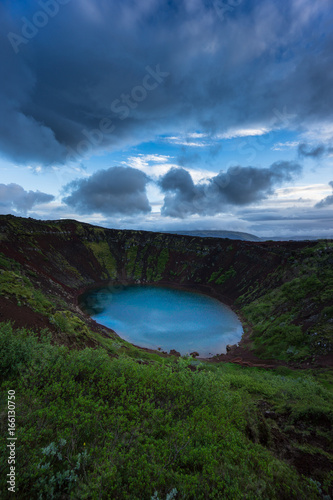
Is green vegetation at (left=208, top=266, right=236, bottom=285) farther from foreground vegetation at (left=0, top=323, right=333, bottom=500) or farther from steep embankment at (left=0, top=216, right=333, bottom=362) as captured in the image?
foreground vegetation at (left=0, top=323, right=333, bottom=500)

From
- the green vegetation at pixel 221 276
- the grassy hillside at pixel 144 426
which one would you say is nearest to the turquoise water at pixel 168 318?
the green vegetation at pixel 221 276

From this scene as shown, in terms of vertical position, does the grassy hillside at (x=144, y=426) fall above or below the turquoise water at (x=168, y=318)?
above

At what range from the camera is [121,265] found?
326 feet

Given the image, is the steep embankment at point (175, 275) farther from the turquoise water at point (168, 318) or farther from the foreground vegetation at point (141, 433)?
the foreground vegetation at point (141, 433)

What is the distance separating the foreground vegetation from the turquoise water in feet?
90.6

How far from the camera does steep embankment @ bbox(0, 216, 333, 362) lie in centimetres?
2802

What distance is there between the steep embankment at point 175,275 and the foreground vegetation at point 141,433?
1195 centimetres

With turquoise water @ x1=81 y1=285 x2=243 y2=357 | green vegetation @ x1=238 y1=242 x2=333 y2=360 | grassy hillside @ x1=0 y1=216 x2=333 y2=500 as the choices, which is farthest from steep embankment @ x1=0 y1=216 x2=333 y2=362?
turquoise water @ x1=81 y1=285 x2=243 y2=357

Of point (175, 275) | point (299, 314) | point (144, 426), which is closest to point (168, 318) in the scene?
point (299, 314)

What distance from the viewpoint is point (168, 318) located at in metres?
52.7

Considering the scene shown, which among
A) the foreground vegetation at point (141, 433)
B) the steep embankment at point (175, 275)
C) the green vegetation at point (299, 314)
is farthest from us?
the green vegetation at point (299, 314)

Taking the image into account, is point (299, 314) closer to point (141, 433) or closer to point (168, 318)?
point (168, 318)

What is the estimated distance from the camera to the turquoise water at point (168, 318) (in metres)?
41.5

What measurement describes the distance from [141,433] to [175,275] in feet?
272
